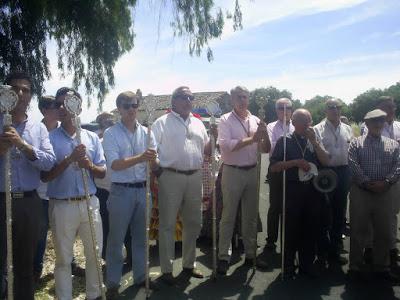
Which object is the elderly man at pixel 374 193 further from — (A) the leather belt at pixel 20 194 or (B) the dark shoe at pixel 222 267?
(A) the leather belt at pixel 20 194

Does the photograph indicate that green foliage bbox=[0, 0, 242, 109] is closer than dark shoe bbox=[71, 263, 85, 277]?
No

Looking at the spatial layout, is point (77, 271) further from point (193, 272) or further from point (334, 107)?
point (334, 107)

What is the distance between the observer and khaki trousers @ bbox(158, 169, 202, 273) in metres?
4.76

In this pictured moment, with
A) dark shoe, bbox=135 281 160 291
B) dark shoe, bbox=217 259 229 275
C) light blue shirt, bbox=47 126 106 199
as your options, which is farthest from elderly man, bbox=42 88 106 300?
dark shoe, bbox=217 259 229 275

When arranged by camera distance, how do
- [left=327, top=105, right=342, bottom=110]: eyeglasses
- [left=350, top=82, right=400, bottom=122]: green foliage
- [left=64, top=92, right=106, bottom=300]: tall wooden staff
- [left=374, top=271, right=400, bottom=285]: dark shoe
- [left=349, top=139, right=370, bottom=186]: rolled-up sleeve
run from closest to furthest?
[left=64, top=92, right=106, bottom=300]: tall wooden staff, [left=374, top=271, right=400, bottom=285]: dark shoe, [left=349, top=139, right=370, bottom=186]: rolled-up sleeve, [left=327, top=105, right=342, bottom=110]: eyeglasses, [left=350, top=82, right=400, bottom=122]: green foliage

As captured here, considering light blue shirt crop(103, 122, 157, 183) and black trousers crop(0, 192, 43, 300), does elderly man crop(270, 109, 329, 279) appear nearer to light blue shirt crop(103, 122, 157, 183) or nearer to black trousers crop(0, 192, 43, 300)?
light blue shirt crop(103, 122, 157, 183)

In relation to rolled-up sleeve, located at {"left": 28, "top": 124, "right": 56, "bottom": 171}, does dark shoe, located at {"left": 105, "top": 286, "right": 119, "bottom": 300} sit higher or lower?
lower

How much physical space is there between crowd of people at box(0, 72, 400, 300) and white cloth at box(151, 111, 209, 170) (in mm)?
12

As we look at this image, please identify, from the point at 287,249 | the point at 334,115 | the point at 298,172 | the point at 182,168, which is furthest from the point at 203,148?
the point at 334,115

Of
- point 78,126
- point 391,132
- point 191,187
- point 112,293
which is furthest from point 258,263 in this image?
point 391,132

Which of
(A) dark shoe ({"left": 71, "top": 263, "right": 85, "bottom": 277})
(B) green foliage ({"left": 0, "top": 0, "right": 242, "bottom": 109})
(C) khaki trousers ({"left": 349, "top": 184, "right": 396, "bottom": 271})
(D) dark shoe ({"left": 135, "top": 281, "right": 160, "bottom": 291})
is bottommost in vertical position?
(D) dark shoe ({"left": 135, "top": 281, "right": 160, "bottom": 291})

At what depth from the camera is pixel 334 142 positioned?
5672 mm

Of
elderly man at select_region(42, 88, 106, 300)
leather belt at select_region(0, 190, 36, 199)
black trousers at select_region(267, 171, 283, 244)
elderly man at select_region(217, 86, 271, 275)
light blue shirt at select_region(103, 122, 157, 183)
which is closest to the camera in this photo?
leather belt at select_region(0, 190, 36, 199)

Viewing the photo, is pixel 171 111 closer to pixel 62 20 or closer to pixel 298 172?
pixel 298 172
